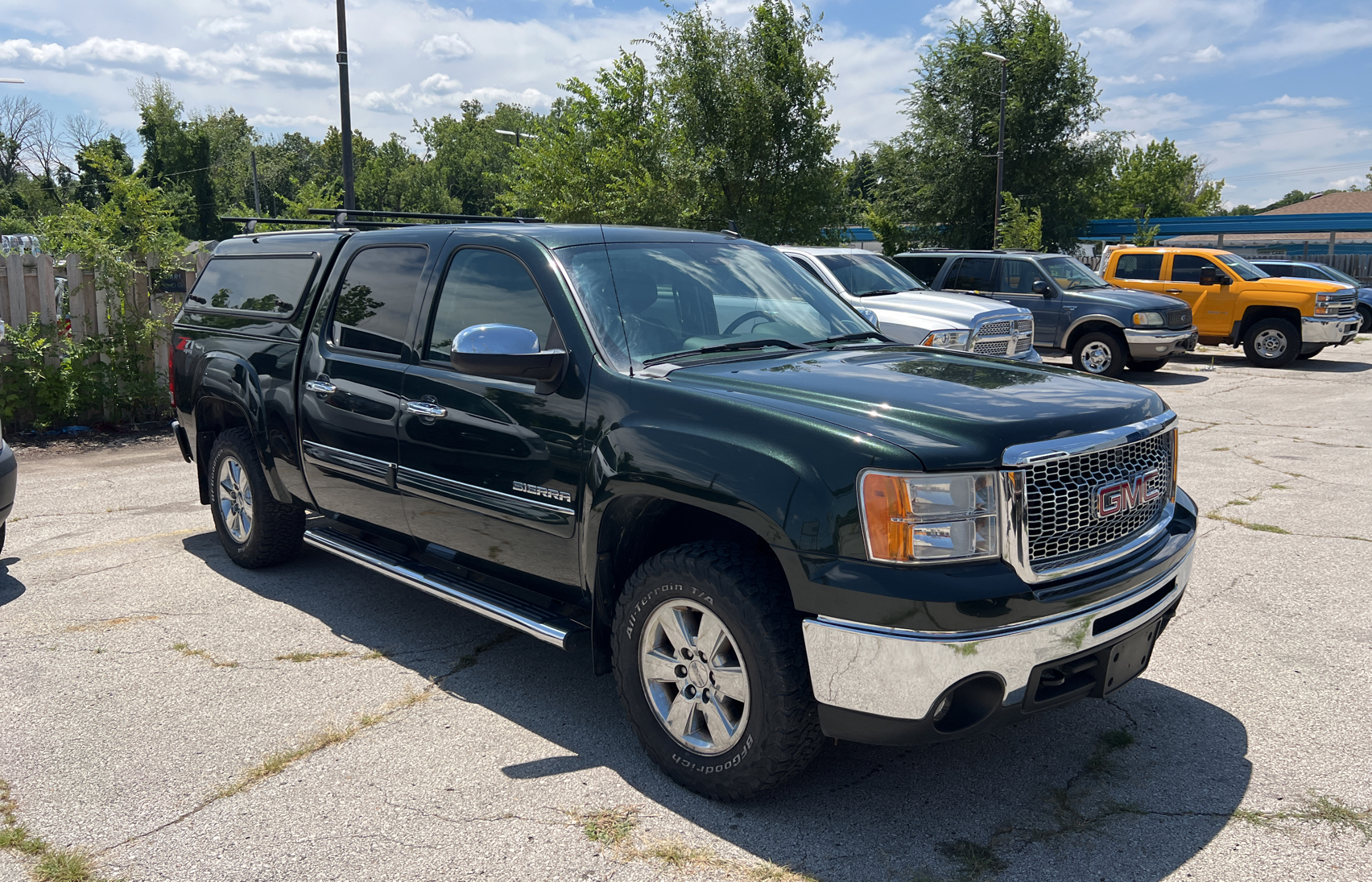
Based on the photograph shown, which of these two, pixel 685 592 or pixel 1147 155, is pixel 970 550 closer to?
pixel 685 592

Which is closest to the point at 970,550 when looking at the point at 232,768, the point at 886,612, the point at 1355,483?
the point at 886,612

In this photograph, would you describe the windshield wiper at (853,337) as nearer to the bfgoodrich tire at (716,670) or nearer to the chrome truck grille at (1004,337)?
the bfgoodrich tire at (716,670)

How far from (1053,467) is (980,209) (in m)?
40.6

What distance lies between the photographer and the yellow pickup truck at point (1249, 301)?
17.6m

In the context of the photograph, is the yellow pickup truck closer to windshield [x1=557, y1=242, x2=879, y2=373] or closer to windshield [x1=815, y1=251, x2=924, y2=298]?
windshield [x1=815, y1=251, x2=924, y2=298]

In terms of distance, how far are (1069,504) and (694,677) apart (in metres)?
1.29

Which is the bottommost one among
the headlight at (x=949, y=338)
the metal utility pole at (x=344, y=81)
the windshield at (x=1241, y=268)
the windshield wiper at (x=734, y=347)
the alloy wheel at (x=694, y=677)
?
the alloy wheel at (x=694, y=677)

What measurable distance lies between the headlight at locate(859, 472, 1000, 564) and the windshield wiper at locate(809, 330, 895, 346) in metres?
Result: 1.42

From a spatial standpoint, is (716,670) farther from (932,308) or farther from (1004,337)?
(1004,337)

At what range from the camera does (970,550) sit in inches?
113

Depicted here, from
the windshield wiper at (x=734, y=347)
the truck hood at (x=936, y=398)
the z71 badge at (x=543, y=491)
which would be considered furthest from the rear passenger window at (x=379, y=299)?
the truck hood at (x=936, y=398)

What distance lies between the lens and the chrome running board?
3705 millimetres

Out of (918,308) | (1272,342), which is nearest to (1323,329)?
(1272,342)

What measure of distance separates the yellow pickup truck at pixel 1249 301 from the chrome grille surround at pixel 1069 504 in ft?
54.9
